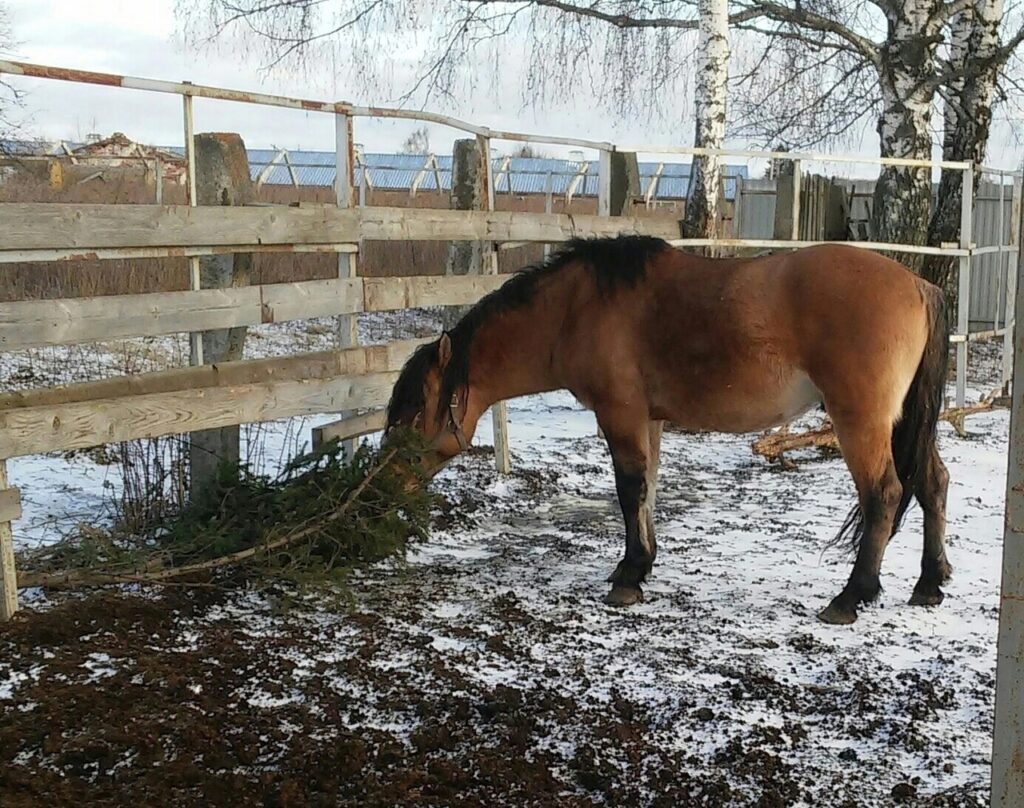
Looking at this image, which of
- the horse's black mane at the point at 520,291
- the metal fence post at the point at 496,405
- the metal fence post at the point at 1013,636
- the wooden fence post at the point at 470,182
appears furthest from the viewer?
the wooden fence post at the point at 470,182

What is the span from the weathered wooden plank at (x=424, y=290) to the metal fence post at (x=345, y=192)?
0.15m

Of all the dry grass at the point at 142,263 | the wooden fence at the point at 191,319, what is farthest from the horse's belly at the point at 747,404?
the dry grass at the point at 142,263

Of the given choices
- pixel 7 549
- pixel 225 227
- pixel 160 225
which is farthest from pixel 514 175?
pixel 7 549

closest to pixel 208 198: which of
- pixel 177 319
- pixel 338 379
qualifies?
pixel 177 319

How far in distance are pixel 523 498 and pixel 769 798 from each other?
3.67m

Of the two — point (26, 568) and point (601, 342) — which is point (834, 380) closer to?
point (601, 342)

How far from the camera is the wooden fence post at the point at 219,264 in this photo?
5.12 meters

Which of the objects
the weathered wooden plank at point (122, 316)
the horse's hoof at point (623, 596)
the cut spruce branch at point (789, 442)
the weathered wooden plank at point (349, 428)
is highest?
the weathered wooden plank at point (122, 316)

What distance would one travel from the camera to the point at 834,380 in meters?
4.15

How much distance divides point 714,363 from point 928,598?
134 cm

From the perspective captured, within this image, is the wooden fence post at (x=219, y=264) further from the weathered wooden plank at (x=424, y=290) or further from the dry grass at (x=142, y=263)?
the dry grass at (x=142, y=263)

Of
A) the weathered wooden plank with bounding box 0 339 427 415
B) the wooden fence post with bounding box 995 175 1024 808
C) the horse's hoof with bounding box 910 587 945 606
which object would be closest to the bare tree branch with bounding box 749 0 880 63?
the weathered wooden plank with bounding box 0 339 427 415

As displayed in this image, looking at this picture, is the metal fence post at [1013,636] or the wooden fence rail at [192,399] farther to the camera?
the wooden fence rail at [192,399]

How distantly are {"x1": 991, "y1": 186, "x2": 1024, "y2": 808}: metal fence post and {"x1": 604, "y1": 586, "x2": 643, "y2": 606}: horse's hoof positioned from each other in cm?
277
